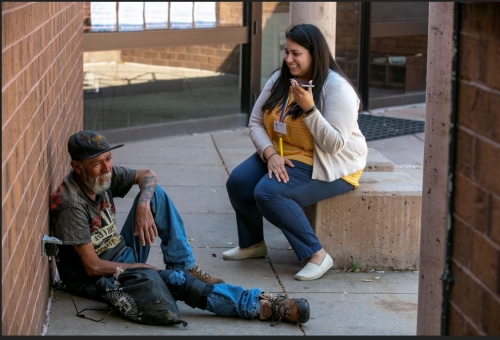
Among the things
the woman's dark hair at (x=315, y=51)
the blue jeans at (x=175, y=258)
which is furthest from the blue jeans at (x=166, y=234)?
the woman's dark hair at (x=315, y=51)

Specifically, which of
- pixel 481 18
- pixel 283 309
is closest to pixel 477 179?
pixel 481 18

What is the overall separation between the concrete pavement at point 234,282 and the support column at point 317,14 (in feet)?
5.24

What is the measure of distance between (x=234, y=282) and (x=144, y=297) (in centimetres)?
103

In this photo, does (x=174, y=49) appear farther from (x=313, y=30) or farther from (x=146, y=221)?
(x=146, y=221)

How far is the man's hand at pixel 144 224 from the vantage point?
4.58 metres

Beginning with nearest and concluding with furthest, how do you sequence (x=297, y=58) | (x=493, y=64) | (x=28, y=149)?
(x=493, y=64) < (x=28, y=149) < (x=297, y=58)

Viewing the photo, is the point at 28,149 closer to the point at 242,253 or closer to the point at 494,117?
the point at 494,117

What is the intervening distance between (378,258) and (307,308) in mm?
1245

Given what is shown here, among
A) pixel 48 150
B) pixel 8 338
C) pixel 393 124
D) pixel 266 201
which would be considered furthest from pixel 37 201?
pixel 393 124

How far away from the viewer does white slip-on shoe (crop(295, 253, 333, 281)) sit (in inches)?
205

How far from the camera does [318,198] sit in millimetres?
5340

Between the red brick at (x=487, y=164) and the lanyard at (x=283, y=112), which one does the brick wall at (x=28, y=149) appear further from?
the red brick at (x=487, y=164)

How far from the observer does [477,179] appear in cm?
256

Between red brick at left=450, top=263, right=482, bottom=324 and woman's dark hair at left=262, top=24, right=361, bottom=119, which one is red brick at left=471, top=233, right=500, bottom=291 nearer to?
red brick at left=450, top=263, right=482, bottom=324
